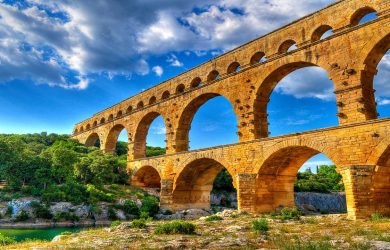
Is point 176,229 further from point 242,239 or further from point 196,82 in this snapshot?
point 196,82

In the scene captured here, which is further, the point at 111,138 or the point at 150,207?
the point at 111,138

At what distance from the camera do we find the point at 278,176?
2178 cm

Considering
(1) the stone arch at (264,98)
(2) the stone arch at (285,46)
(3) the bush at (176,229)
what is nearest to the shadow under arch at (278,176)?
(1) the stone arch at (264,98)

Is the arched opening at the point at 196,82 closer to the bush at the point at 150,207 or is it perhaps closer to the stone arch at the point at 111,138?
the bush at the point at 150,207

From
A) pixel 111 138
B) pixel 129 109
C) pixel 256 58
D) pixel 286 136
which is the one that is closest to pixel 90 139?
pixel 111 138

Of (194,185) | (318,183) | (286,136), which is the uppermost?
(286,136)

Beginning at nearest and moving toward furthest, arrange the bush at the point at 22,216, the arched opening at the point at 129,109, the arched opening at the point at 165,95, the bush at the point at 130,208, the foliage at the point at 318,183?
the bush at the point at 22,216 < the bush at the point at 130,208 < the arched opening at the point at 165,95 < the arched opening at the point at 129,109 < the foliage at the point at 318,183

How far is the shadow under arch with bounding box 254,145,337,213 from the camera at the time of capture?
2034 cm

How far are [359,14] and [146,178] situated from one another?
79.6 feet

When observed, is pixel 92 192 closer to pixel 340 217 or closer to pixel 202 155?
pixel 202 155

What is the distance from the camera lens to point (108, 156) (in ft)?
113

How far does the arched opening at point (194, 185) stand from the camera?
27.1 metres

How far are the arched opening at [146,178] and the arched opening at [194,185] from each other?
5.92 metres

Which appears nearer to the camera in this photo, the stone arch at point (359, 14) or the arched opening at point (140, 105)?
the stone arch at point (359, 14)
